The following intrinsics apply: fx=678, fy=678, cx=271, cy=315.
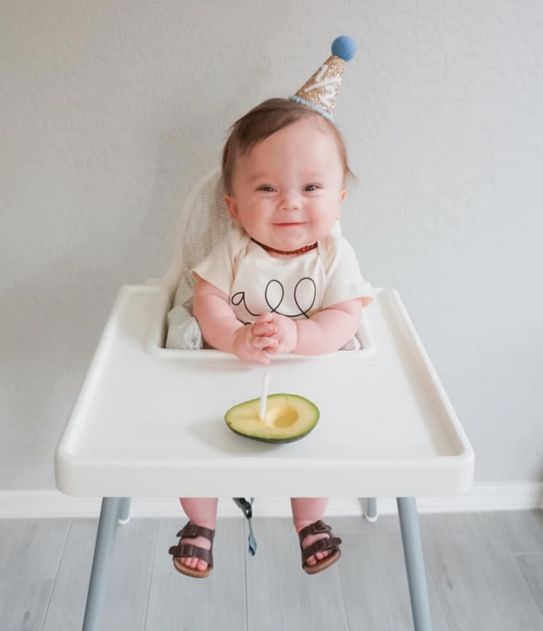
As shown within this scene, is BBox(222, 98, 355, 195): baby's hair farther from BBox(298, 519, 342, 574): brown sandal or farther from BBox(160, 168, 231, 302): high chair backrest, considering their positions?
BBox(298, 519, 342, 574): brown sandal

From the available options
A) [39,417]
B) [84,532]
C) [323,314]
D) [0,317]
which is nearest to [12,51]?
[0,317]

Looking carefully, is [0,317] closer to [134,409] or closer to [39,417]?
[39,417]

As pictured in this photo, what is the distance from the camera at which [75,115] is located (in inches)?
39.4

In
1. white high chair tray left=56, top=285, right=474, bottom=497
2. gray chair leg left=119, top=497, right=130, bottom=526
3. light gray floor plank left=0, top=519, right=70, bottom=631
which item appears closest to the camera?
white high chair tray left=56, top=285, right=474, bottom=497

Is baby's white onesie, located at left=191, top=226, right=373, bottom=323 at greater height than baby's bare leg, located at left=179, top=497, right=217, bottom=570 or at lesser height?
greater

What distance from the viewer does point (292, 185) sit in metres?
0.84

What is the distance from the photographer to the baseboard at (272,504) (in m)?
1.42

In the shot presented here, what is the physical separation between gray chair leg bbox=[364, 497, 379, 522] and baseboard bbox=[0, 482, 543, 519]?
0.7 inches

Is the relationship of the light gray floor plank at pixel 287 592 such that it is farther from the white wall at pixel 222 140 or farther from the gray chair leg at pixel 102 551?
the white wall at pixel 222 140

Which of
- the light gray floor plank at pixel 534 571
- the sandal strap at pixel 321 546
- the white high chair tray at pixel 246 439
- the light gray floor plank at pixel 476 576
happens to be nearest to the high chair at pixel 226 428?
the white high chair tray at pixel 246 439

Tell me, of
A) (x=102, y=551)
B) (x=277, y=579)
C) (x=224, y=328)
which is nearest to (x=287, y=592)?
(x=277, y=579)

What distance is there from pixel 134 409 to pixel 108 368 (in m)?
0.09

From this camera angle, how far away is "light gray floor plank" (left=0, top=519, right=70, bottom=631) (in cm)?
124

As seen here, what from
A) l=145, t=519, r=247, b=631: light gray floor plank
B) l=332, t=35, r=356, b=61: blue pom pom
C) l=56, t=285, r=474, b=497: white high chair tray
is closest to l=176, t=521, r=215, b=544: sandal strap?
l=56, t=285, r=474, b=497: white high chair tray
